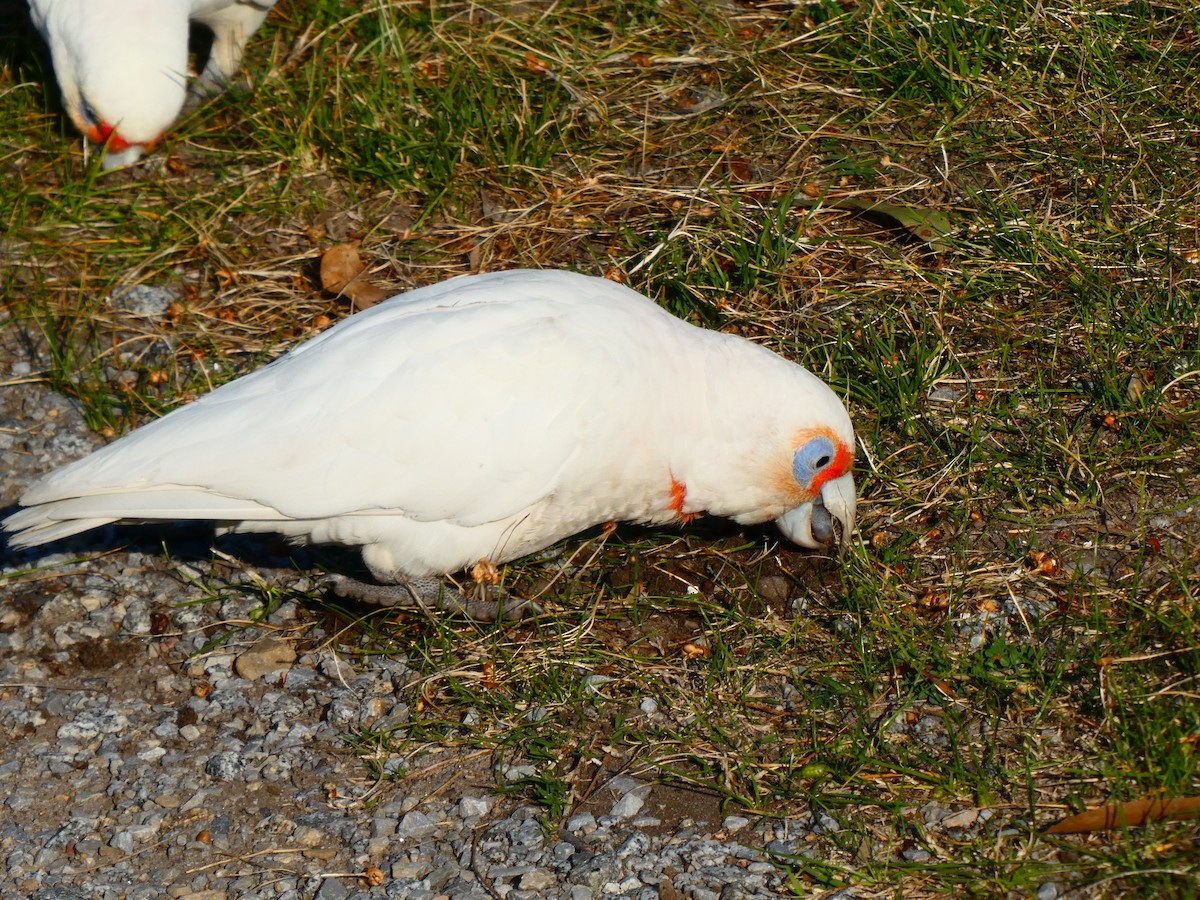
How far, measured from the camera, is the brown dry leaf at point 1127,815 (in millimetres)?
2586

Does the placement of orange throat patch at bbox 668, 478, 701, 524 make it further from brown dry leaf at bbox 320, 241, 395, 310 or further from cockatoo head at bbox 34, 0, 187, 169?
cockatoo head at bbox 34, 0, 187, 169

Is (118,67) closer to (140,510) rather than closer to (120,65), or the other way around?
(120,65)

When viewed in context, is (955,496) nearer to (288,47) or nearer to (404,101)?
(404,101)

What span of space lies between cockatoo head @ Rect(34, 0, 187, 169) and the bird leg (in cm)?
233

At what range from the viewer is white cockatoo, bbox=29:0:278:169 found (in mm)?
4695

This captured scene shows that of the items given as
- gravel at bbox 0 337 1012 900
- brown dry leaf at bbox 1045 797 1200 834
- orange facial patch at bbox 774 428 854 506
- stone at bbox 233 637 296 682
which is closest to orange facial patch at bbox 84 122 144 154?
gravel at bbox 0 337 1012 900

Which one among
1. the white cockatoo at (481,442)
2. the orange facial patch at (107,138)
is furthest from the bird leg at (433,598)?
the orange facial patch at (107,138)

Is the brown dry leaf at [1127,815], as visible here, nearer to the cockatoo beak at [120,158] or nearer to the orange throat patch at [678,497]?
the orange throat patch at [678,497]

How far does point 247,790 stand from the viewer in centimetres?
303

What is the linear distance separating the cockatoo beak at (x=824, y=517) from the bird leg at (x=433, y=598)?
82cm

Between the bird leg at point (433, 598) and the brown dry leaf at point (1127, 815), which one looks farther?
the bird leg at point (433, 598)

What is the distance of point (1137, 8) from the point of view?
4637 mm

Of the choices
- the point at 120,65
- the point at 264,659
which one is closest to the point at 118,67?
the point at 120,65

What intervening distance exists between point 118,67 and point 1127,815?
14.7 ft
